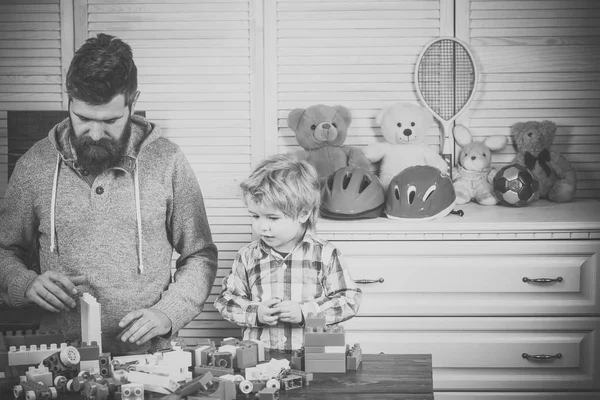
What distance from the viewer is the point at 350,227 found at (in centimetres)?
290

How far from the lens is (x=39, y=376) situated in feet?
5.33

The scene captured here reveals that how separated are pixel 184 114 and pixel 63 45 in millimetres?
565

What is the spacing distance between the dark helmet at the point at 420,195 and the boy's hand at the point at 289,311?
108 centimetres

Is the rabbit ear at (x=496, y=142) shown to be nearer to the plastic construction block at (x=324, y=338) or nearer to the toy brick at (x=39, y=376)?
the plastic construction block at (x=324, y=338)

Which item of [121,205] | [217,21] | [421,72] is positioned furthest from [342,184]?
[121,205]

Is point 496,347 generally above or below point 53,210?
below

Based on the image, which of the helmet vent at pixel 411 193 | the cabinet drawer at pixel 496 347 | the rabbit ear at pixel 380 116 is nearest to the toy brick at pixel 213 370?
the cabinet drawer at pixel 496 347

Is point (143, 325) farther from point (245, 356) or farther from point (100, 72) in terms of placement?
point (100, 72)

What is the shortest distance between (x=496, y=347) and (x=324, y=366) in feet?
4.38

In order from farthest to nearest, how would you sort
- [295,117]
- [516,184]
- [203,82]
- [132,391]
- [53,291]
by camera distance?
1. [203,82]
2. [295,117]
3. [516,184]
4. [53,291]
5. [132,391]

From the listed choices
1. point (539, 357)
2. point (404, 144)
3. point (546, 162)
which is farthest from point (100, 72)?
point (546, 162)

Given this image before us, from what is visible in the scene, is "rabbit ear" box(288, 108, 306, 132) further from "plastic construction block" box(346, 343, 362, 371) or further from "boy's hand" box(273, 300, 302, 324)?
"plastic construction block" box(346, 343, 362, 371)

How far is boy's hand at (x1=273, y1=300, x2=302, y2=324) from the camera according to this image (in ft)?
6.47

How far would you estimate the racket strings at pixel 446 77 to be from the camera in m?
3.31
